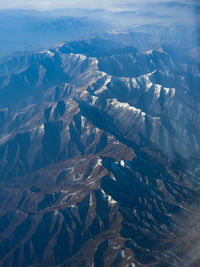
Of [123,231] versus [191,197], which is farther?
[191,197]

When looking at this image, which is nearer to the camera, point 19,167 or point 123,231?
point 123,231

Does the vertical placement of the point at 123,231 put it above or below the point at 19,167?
above

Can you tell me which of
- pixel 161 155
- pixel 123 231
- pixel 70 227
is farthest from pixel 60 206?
pixel 161 155

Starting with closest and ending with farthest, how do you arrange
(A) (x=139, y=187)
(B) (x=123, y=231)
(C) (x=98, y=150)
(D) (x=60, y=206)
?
(B) (x=123, y=231) < (D) (x=60, y=206) < (A) (x=139, y=187) < (C) (x=98, y=150)

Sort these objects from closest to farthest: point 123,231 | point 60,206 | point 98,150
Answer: point 123,231 → point 60,206 → point 98,150

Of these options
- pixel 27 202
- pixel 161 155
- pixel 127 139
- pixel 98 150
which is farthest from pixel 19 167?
pixel 161 155

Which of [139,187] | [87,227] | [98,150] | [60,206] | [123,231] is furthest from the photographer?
[98,150]

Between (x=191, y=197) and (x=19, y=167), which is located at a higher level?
(x=191, y=197)

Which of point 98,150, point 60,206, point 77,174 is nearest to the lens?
point 60,206

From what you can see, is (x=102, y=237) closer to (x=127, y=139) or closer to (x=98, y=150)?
(x=98, y=150)

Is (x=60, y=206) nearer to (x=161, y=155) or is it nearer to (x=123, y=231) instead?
(x=123, y=231)
